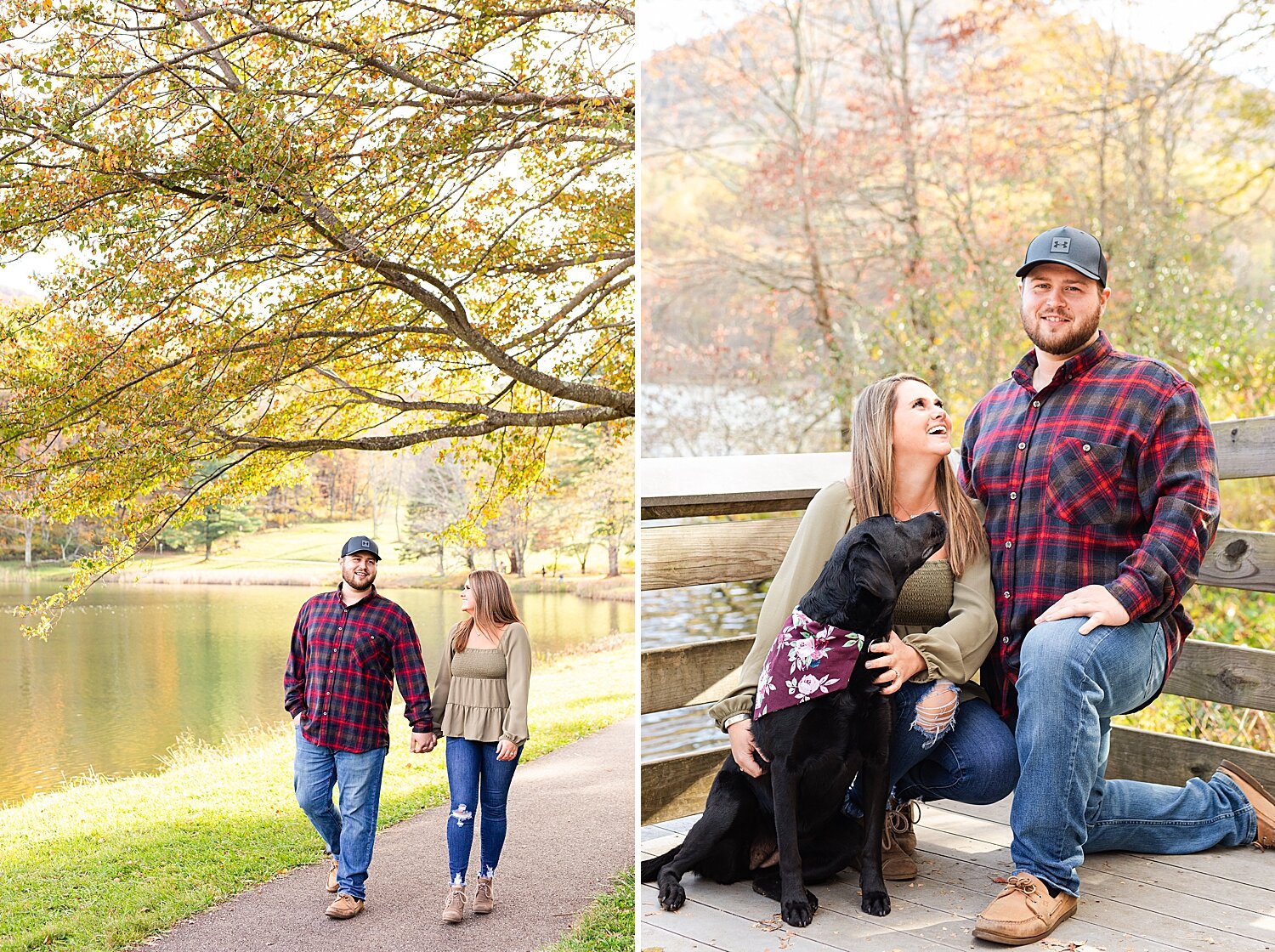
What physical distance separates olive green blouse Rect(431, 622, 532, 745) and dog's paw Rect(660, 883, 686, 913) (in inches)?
36.0

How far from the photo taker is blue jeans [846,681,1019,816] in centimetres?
211

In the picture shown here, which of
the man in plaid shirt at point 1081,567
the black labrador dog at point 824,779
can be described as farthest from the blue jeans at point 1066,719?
the black labrador dog at point 824,779

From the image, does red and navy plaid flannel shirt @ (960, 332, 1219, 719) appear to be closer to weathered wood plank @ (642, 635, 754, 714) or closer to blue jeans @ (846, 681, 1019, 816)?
blue jeans @ (846, 681, 1019, 816)

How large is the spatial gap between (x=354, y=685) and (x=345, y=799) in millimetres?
346

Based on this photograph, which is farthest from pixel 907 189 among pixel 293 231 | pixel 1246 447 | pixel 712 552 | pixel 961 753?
pixel 961 753

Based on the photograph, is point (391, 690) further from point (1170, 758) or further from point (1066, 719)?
point (1170, 758)

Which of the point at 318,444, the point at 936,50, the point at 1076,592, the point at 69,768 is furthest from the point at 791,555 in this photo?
the point at 936,50

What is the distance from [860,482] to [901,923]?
83cm

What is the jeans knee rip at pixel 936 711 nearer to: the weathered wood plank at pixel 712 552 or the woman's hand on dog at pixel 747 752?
the woman's hand on dog at pixel 747 752

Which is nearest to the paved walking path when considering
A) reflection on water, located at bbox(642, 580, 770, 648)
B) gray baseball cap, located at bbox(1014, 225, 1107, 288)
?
reflection on water, located at bbox(642, 580, 770, 648)

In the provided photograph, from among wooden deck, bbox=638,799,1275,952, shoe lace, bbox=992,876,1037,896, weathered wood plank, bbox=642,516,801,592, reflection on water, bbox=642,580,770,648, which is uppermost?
weathered wood plank, bbox=642,516,801,592

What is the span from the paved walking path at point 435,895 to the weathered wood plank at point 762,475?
159 centimetres

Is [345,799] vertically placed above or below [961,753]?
below

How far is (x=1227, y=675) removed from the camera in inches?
104
